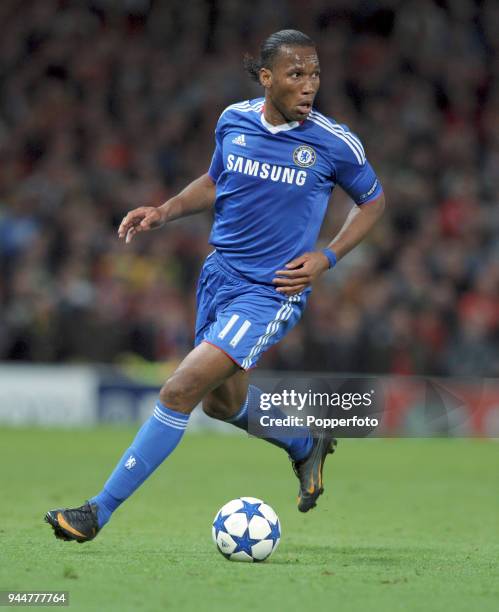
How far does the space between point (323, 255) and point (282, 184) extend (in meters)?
0.43

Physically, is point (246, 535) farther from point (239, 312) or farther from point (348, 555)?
point (239, 312)

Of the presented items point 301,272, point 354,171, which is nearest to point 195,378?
point 301,272

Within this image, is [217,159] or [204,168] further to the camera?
[204,168]

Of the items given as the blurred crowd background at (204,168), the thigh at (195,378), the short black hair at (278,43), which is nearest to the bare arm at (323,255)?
the thigh at (195,378)

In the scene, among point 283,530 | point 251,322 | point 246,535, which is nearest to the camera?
point 246,535

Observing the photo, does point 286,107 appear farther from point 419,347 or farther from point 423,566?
point 419,347

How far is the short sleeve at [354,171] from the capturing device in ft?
21.2

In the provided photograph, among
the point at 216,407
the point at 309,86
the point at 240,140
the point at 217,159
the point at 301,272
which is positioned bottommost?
→ the point at 216,407

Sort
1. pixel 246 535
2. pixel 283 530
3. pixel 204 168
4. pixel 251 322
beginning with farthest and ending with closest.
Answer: pixel 204 168 → pixel 283 530 → pixel 251 322 → pixel 246 535

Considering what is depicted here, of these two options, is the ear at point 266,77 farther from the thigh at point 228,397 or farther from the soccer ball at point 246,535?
the soccer ball at point 246,535

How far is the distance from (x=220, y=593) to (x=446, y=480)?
21.8 ft

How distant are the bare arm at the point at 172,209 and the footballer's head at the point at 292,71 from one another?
2.36 feet

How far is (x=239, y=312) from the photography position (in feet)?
20.7

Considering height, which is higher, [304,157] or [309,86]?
[309,86]
